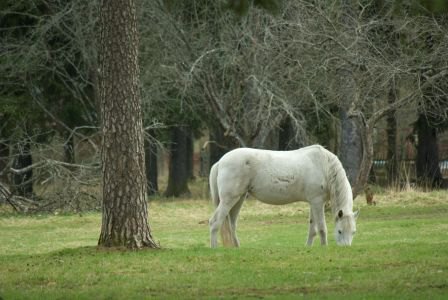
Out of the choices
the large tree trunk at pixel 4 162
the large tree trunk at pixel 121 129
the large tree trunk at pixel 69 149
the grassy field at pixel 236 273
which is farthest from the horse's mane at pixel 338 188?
the large tree trunk at pixel 69 149

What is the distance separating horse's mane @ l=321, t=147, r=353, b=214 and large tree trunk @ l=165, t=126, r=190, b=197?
22.8 m

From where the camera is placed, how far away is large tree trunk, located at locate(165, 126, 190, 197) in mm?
39031

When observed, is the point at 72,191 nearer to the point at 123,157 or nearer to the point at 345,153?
the point at 345,153

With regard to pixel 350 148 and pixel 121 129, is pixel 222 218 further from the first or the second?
pixel 350 148

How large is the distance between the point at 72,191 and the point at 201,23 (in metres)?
8.22

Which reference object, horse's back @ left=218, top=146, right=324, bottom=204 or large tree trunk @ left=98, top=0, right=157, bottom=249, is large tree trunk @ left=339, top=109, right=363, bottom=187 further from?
large tree trunk @ left=98, top=0, right=157, bottom=249

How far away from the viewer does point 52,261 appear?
498 inches

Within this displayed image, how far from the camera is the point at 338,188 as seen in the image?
15.7 m

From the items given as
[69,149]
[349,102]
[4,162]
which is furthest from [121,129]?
[4,162]

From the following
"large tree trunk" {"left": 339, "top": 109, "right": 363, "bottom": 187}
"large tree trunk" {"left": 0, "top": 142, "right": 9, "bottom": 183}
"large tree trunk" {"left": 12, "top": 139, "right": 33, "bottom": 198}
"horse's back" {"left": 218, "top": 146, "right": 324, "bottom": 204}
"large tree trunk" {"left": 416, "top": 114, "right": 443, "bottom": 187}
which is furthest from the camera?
"large tree trunk" {"left": 416, "top": 114, "right": 443, "bottom": 187}

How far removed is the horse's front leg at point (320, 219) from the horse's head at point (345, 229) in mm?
247

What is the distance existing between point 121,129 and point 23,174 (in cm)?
1838

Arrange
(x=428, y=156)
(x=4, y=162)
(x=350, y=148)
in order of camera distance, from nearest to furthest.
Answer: (x=350, y=148), (x=4, y=162), (x=428, y=156)

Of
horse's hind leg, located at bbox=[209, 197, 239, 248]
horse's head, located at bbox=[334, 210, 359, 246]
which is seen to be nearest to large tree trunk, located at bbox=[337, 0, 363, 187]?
horse's head, located at bbox=[334, 210, 359, 246]
